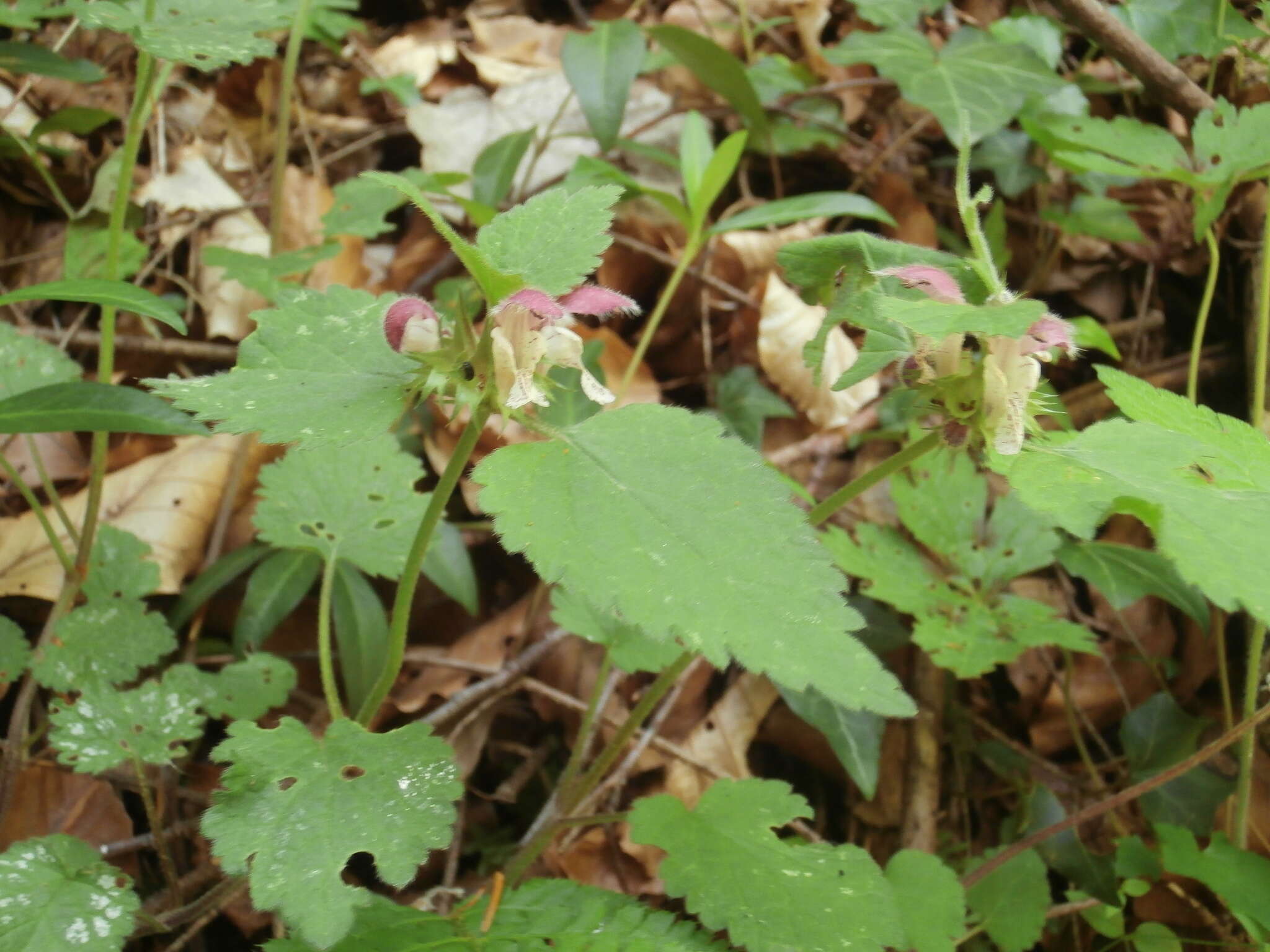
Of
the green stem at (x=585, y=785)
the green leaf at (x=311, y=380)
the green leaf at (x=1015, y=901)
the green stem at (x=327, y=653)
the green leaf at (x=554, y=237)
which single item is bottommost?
the green leaf at (x=1015, y=901)

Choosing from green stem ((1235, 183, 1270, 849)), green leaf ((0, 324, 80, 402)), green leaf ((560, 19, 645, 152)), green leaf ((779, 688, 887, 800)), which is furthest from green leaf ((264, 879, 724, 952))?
green leaf ((560, 19, 645, 152))

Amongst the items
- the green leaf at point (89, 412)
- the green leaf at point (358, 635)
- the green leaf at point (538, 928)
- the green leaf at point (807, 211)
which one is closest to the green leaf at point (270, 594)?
the green leaf at point (358, 635)

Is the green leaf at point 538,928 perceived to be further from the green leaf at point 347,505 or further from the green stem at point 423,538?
the green leaf at point 347,505

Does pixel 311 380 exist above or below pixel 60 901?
above

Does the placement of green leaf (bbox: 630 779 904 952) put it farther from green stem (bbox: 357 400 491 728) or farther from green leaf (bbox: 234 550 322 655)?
green leaf (bbox: 234 550 322 655)

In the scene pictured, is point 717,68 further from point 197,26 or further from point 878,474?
point 878,474

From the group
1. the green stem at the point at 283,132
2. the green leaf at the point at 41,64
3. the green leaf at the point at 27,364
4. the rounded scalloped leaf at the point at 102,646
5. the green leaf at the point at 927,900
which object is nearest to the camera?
the green leaf at the point at 927,900

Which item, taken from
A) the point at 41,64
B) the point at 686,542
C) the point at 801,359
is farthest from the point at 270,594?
the point at 41,64
